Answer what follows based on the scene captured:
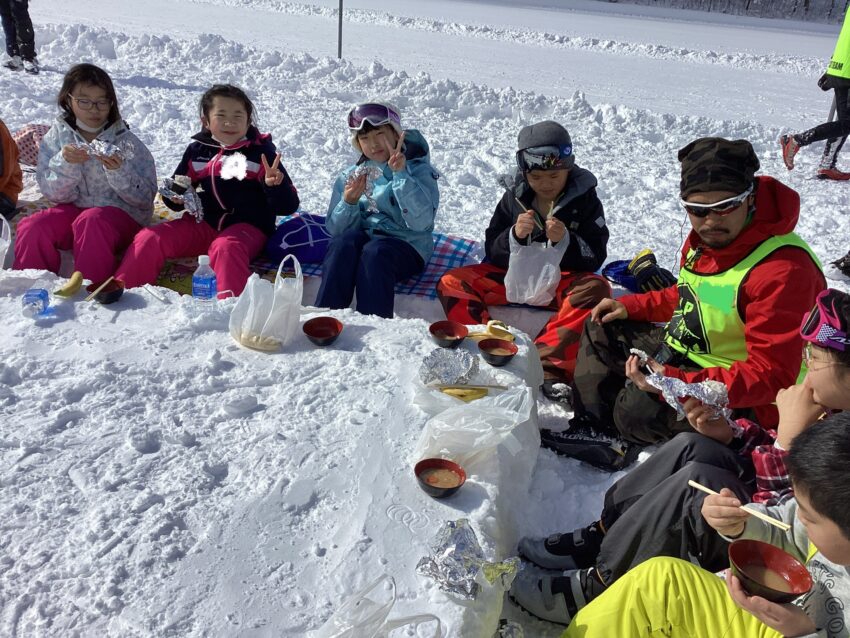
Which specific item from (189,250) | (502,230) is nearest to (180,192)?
(189,250)

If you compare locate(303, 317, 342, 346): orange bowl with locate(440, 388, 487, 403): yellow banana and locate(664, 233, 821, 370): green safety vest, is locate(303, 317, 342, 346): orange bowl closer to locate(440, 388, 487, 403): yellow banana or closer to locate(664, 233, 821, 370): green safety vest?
locate(440, 388, 487, 403): yellow banana

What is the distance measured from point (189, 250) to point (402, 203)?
1361 mm

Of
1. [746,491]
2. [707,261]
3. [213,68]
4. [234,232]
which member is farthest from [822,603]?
[213,68]

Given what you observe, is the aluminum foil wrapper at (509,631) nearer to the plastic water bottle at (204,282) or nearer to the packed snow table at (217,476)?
the packed snow table at (217,476)

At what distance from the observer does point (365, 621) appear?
5.49ft

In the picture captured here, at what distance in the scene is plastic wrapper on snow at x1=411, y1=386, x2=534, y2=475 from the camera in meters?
2.40

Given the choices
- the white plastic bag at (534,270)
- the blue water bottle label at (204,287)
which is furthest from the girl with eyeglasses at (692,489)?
the blue water bottle label at (204,287)

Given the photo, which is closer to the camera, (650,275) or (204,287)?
(204,287)

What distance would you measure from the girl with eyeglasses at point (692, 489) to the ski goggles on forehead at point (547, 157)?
64.7 inches

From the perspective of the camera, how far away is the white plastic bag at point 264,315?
9.61 feet

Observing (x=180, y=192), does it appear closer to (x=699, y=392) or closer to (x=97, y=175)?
(x=97, y=175)

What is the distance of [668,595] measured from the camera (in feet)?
5.65

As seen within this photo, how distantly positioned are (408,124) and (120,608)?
704 cm

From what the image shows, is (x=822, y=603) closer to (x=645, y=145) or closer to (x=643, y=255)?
(x=643, y=255)
